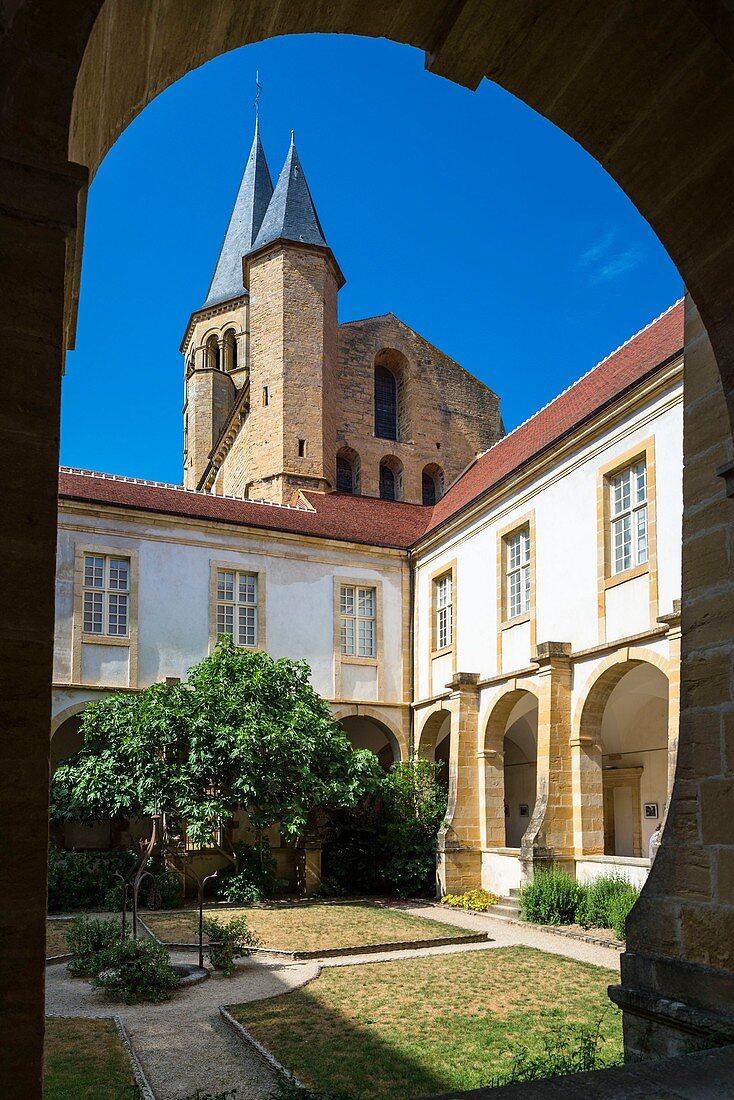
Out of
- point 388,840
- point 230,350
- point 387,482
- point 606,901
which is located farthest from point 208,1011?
point 230,350

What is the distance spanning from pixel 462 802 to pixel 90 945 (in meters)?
8.74

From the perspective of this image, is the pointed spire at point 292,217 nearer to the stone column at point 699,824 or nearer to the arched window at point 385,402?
the arched window at point 385,402

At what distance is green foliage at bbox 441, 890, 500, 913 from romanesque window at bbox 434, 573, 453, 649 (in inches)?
193

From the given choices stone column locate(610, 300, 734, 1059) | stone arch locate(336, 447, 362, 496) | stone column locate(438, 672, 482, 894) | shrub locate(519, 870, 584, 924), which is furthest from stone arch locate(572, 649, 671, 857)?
stone arch locate(336, 447, 362, 496)

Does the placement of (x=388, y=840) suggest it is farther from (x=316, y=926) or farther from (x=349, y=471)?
(x=349, y=471)

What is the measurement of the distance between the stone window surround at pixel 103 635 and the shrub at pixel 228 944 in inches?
282

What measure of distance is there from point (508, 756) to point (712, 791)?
64.1ft

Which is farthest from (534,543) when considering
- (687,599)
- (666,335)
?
(687,599)

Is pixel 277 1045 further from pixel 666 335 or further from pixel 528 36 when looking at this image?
pixel 666 335

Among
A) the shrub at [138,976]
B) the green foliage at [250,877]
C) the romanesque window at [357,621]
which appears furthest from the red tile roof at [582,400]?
the shrub at [138,976]

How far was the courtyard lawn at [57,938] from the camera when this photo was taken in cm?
1095

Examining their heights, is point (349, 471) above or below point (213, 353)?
below

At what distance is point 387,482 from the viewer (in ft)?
105

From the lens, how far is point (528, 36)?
11.1 ft
